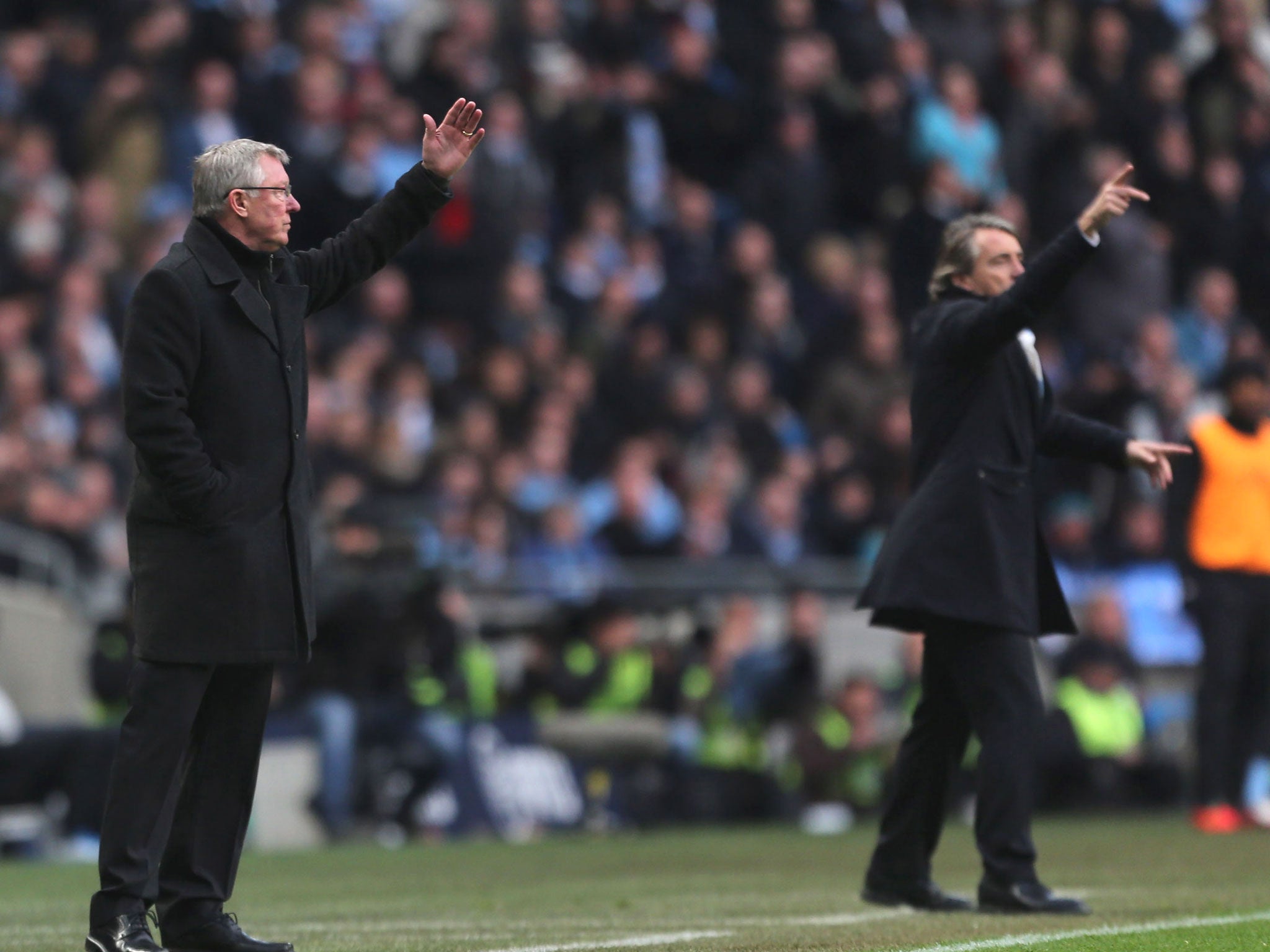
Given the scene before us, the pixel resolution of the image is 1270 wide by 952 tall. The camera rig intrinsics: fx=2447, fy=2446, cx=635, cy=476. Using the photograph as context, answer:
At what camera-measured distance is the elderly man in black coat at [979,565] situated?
25.6 feet

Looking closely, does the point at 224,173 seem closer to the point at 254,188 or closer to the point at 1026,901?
the point at 254,188

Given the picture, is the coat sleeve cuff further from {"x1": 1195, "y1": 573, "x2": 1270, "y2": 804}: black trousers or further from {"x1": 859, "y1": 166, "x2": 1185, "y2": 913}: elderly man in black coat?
{"x1": 1195, "y1": 573, "x2": 1270, "y2": 804}: black trousers

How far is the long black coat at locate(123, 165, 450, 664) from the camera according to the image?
623 cm

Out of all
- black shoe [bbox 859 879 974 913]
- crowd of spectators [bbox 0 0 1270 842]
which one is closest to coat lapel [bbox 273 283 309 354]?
black shoe [bbox 859 879 974 913]

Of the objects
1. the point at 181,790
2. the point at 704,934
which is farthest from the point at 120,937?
the point at 704,934

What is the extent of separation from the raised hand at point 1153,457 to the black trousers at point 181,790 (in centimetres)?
309

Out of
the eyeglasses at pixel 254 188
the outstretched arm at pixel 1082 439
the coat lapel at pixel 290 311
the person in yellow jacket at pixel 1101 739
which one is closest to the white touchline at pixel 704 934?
the outstretched arm at pixel 1082 439

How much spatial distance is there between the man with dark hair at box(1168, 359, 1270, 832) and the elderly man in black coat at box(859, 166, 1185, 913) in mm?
5053

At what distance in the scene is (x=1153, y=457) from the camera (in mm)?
8086

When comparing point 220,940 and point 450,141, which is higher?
point 450,141

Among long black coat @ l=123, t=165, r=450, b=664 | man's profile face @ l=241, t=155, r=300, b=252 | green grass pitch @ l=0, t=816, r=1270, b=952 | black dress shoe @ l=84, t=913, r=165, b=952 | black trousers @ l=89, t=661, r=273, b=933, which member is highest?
man's profile face @ l=241, t=155, r=300, b=252

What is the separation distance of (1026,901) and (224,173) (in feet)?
11.2

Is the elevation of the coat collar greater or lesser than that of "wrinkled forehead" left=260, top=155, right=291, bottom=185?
lesser

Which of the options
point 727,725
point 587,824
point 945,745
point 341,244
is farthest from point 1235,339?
point 341,244
